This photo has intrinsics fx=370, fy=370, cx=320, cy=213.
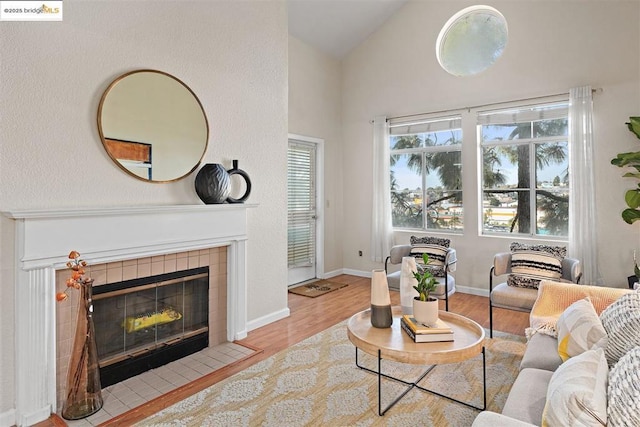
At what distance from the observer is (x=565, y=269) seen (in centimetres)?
353

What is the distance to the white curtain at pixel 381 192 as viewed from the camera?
18.5 ft

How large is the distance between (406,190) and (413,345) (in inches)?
148

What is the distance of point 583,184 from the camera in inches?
162

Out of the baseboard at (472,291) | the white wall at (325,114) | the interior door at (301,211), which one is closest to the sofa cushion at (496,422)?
the baseboard at (472,291)

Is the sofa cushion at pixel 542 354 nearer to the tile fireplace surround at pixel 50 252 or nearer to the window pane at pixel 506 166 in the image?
the tile fireplace surround at pixel 50 252

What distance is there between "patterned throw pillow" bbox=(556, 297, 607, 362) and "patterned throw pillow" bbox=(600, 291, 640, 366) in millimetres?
40

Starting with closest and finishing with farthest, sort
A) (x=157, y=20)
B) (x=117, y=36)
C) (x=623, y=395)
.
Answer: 1. (x=623, y=395)
2. (x=117, y=36)
3. (x=157, y=20)

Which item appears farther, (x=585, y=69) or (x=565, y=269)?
(x=585, y=69)

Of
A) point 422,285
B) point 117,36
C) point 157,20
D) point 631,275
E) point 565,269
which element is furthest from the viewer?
point 631,275

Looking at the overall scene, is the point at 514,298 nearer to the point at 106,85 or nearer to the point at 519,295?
the point at 519,295

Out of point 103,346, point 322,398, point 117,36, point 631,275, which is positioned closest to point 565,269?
point 631,275

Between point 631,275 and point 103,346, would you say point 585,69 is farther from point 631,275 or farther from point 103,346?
point 103,346

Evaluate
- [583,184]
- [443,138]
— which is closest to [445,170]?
[443,138]

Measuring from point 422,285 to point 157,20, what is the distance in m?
2.77
